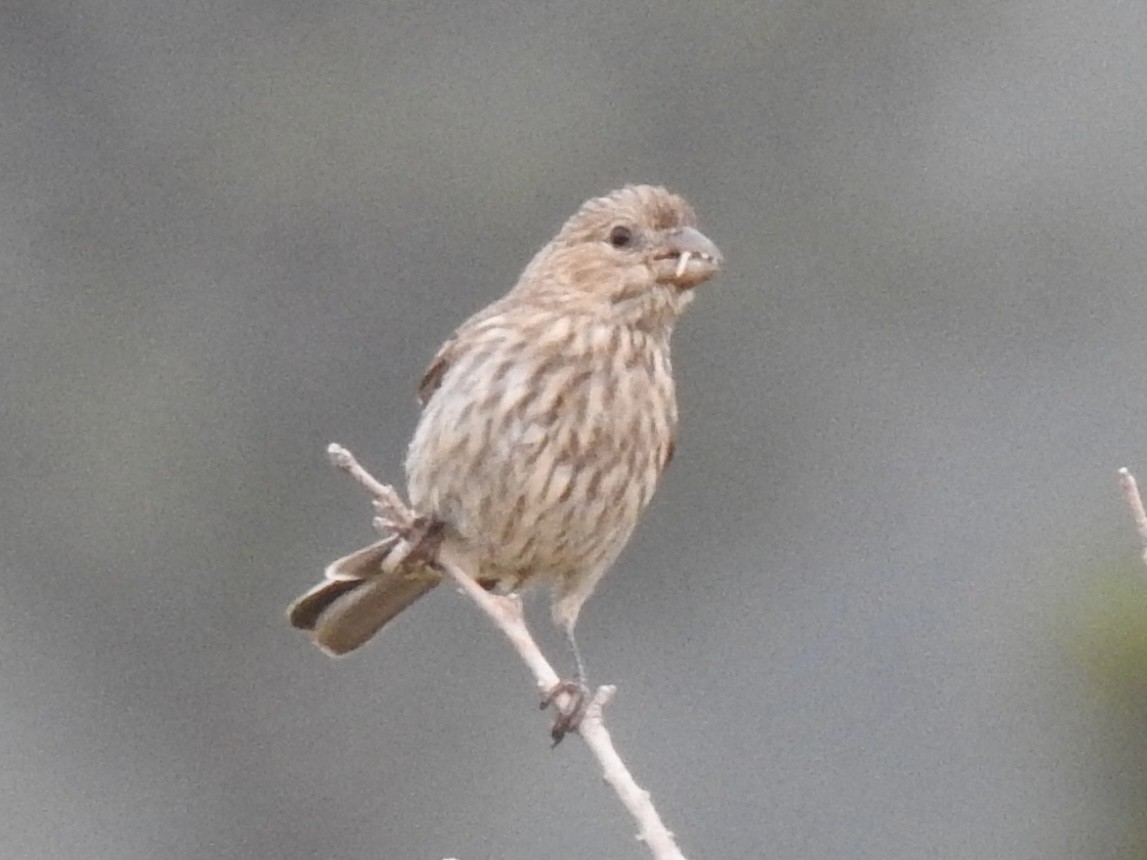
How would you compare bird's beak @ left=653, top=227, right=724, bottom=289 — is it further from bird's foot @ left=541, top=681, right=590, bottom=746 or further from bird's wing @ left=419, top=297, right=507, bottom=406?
bird's foot @ left=541, top=681, right=590, bottom=746

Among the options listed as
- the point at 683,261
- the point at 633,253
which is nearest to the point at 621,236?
the point at 633,253

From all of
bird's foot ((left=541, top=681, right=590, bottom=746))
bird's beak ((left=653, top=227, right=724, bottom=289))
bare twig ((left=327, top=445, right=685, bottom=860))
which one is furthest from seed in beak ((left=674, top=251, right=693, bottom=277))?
bird's foot ((left=541, top=681, right=590, bottom=746))

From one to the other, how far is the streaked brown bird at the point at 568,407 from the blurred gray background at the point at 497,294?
5.57 m

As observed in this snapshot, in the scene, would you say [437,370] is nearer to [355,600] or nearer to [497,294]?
[355,600]

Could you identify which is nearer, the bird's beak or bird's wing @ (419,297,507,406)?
the bird's beak

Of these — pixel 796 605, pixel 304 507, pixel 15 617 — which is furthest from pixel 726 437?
pixel 15 617

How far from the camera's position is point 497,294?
1333cm

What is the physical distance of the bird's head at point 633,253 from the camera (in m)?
5.93

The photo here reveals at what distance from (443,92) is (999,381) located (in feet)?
10.1

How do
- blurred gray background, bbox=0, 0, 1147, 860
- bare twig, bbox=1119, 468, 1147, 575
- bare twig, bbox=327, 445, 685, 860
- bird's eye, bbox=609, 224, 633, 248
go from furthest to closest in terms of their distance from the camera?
blurred gray background, bbox=0, 0, 1147, 860 < bird's eye, bbox=609, 224, 633, 248 < bare twig, bbox=327, 445, 685, 860 < bare twig, bbox=1119, 468, 1147, 575

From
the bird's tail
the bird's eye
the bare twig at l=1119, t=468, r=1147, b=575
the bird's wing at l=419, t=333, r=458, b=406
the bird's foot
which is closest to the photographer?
the bare twig at l=1119, t=468, r=1147, b=575

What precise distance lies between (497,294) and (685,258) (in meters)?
7.45

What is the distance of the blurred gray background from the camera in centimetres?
1219

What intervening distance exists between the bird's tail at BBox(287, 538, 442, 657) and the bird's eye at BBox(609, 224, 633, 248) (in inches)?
31.5
